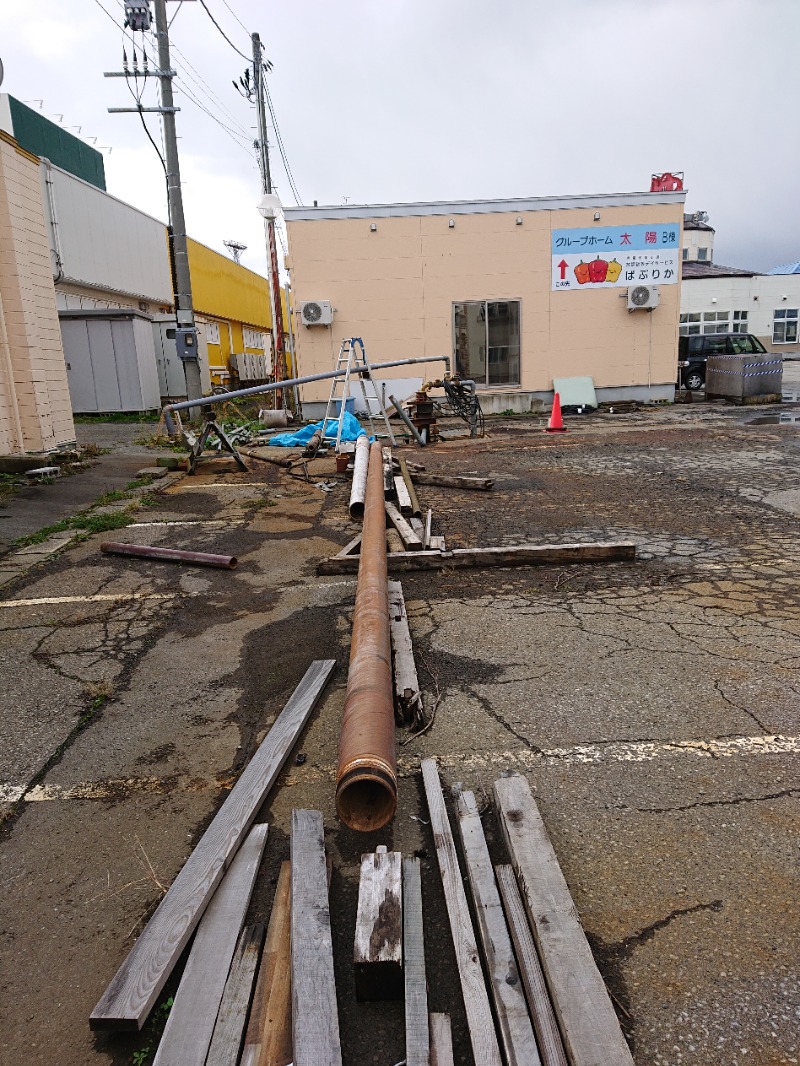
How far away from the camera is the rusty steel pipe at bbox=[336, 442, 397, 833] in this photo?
226 cm

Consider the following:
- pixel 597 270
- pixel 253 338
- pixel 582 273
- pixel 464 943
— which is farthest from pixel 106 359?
pixel 253 338

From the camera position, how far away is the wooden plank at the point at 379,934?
187cm

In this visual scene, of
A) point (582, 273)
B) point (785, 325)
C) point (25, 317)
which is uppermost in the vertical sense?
point (582, 273)

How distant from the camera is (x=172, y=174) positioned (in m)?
14.1

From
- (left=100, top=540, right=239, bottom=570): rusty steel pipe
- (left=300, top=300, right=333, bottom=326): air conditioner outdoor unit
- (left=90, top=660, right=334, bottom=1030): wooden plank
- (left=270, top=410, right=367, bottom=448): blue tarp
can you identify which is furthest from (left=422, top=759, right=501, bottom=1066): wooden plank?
(left=300, top=300, right=333, bottom=326): air conditioner outdoor unit

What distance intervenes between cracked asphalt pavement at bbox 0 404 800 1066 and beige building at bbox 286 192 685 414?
1237 centimetres

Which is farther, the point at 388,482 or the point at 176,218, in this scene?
the point at 176,218

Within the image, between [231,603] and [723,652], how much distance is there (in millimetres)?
3210

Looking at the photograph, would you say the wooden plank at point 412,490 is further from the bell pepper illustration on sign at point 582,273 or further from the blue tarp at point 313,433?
the bell pepper illustration on sign at point 582,273

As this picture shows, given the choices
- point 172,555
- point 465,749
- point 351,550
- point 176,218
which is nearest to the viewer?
point 465,749

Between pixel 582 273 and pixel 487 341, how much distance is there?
2.89 m

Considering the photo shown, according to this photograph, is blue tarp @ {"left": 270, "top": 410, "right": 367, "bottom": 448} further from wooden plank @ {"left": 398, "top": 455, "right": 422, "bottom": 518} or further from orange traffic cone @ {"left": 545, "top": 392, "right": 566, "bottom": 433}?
orange traffic cone @ {"left": 545, "top": 392, "right": 566, "bottom": 433}

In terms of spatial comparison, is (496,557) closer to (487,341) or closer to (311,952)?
(311,952)

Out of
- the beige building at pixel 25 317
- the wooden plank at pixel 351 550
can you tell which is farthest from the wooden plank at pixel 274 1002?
the beige building at pixel 25 317
